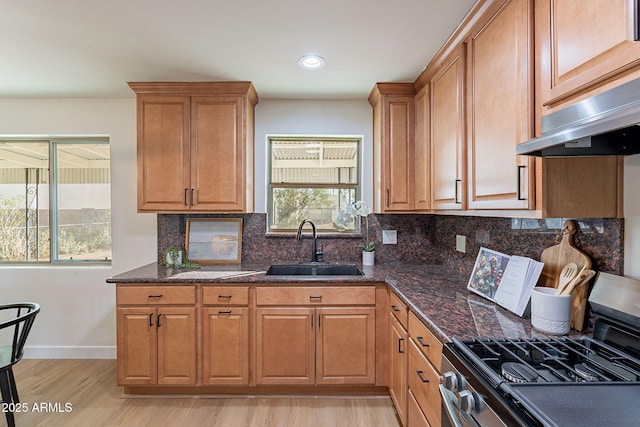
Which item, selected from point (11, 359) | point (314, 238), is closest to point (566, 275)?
A: point (314, 238)

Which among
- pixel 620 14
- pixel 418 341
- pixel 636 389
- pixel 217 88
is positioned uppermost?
pixel 217 88

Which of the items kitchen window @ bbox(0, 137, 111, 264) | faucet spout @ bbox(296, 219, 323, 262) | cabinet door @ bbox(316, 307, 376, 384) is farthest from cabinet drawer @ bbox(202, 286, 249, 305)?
kitchen window @ bbox(0, 137, 111, 264)

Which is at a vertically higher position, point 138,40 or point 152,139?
point 138,40

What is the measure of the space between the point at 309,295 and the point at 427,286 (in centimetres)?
80

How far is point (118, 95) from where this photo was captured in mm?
2818

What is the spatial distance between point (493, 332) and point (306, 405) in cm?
152

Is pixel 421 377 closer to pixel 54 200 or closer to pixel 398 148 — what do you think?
pixel 398 148

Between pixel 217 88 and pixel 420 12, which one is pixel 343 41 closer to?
pixel 420 12

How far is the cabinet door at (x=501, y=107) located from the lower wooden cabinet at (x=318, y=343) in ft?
3.88

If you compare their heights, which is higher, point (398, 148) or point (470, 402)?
point (398, 148)

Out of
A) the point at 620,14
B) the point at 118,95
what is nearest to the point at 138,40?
the point at 118,95

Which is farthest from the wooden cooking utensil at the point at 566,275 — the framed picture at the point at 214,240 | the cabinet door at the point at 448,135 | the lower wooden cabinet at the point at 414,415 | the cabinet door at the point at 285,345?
Result: the framed picture at the point at 214,240

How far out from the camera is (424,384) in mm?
1481

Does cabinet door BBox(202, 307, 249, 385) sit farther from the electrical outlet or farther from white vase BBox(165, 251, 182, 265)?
the electrical outlet
